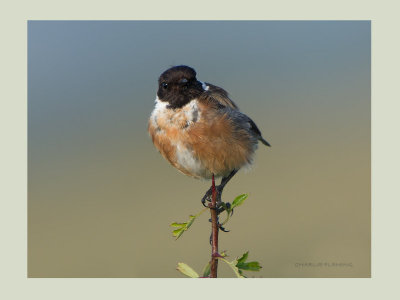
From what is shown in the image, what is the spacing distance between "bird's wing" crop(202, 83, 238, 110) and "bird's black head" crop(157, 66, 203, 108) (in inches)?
3.2

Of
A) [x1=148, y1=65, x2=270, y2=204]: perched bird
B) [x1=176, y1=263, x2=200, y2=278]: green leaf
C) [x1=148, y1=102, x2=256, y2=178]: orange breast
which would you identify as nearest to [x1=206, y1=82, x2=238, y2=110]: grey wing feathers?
[x1=148, y1=65, x2=270, y2=204]: perched bird

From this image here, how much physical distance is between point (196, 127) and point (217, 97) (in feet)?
1.15

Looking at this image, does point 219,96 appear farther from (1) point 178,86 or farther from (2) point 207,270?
(2) point 207,270

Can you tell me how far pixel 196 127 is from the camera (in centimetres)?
349

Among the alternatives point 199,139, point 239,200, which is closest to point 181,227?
point 239,200

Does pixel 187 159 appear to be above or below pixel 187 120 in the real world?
below

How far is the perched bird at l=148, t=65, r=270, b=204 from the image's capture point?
3465mm

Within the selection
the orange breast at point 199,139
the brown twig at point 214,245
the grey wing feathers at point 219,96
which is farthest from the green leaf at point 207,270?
the grey wing feathers at point 219,96

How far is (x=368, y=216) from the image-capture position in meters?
5.35

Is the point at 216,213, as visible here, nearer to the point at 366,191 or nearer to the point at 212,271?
the point at 212,271

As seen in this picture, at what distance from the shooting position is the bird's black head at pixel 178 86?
3.37 metres

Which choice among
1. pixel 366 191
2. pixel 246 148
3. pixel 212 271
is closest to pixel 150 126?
pixel 246 148

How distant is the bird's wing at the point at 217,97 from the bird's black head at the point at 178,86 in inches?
3.2

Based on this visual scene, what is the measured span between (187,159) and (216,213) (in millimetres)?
934
